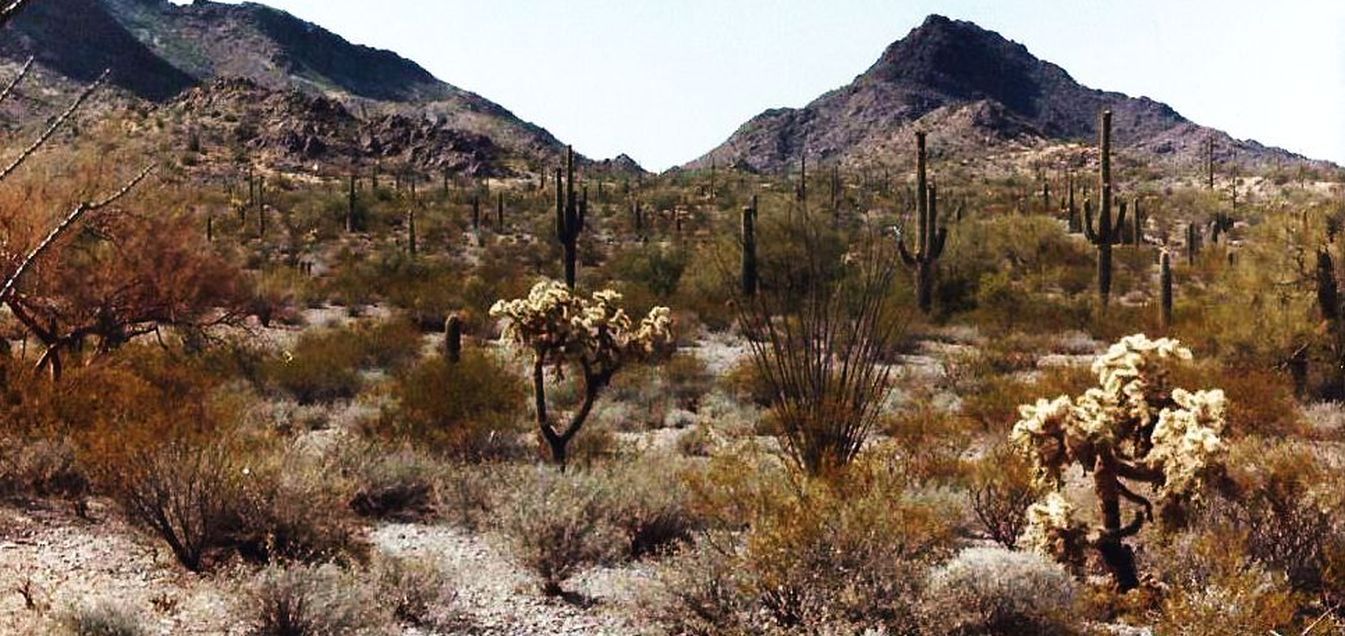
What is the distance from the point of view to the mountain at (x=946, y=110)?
431 feet

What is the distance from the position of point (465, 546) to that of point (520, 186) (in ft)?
201

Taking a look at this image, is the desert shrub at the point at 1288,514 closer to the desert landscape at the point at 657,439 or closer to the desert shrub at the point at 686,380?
the desert landscape at the point at 657,439

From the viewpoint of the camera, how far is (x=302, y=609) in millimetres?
6379

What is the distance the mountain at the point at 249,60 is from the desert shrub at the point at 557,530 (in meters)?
76.6

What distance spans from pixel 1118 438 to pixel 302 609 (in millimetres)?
5613

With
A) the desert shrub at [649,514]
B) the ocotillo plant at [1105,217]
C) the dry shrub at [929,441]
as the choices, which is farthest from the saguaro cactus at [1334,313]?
the desert shrub at [649,514]

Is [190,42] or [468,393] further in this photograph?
[190,42]

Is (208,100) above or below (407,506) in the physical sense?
above

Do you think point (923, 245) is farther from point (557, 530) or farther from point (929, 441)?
point (557, 530)

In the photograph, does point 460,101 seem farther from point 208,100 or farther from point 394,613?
point 394,613

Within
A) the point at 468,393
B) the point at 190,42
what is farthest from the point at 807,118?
the point at 468,393

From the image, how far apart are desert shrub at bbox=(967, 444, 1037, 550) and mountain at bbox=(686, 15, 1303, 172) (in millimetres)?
104033

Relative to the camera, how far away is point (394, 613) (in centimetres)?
697

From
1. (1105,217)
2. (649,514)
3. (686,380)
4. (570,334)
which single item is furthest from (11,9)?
(1105,217)
